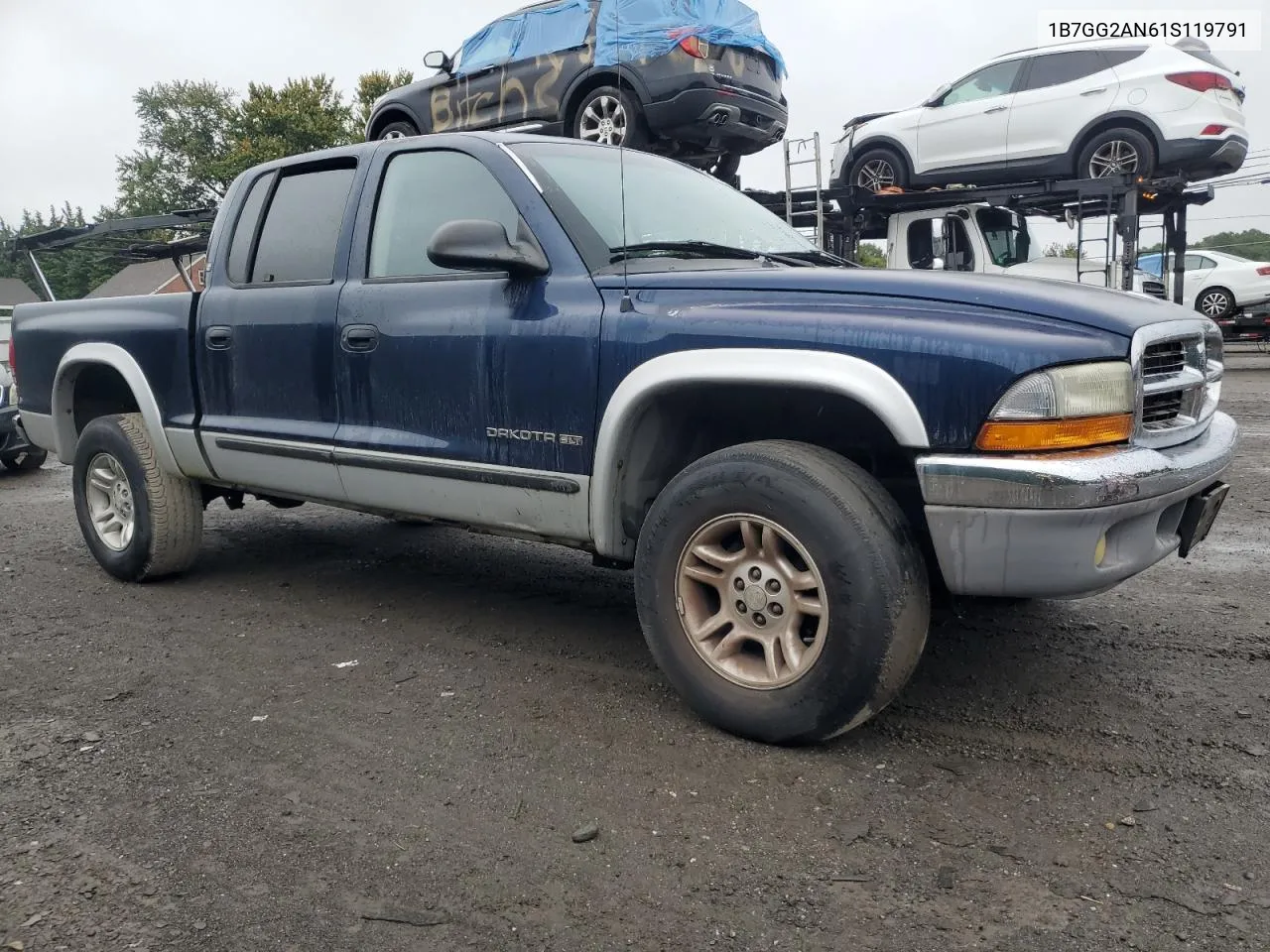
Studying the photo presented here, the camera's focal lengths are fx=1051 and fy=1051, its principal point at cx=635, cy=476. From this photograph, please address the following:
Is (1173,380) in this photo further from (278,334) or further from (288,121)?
(288,121)

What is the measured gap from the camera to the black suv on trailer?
9.25 m

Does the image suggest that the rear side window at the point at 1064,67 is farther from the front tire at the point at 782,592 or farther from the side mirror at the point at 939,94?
the front tire at the point at 782,592

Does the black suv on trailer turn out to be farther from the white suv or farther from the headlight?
the headlight

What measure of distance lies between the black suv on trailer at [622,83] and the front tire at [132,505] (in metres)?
5.29

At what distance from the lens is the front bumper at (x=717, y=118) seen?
30.4 ft

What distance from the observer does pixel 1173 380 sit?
2.89 metres

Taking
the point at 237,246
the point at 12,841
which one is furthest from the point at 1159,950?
the point at 237,246

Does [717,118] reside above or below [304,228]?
above

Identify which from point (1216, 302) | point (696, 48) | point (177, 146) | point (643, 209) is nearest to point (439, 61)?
point (696, 48)

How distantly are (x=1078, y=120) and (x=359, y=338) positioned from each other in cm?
971

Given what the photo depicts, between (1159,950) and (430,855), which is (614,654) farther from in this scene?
(1159,950)

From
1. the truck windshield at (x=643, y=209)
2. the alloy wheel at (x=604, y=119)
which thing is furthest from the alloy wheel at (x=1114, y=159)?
the truck windshield at (x=643, y=209)

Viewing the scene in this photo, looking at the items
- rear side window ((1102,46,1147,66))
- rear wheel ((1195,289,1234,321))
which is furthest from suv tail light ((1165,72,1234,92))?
rear wheel ((1195,289,1234,321))

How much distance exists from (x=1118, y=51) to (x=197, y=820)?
11535 millimetres
